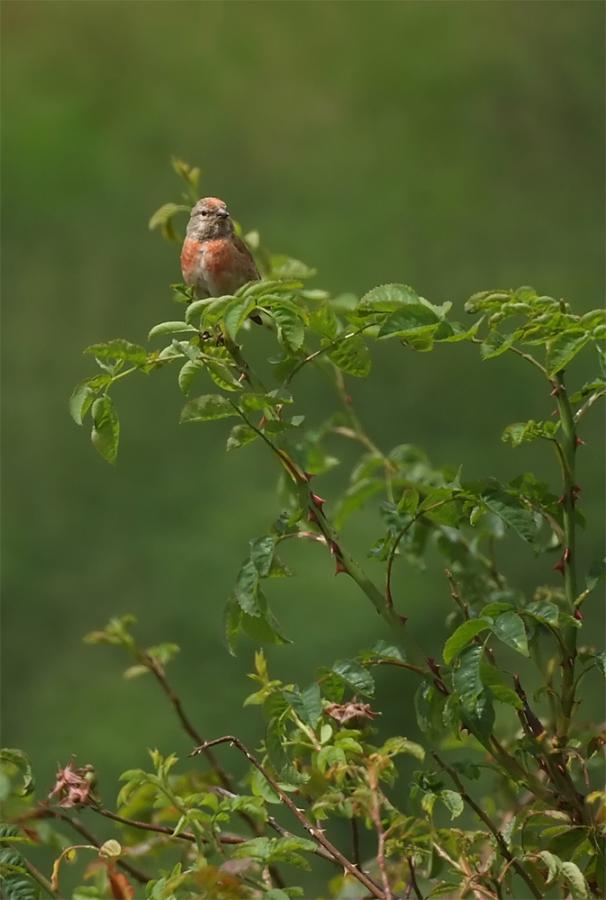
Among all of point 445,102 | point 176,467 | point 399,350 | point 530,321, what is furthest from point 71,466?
point 530,321

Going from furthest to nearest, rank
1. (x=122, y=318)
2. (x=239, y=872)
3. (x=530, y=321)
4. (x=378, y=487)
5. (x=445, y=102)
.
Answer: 1. (x=445, y=102)
2. (x=122, y=318)
3. (x=378, y=487)
4. (x=530, y=321)
5. (x=239, y=872)

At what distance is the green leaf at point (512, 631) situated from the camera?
51.4 inches

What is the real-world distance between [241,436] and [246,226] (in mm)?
4419

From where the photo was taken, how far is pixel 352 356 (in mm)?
1443

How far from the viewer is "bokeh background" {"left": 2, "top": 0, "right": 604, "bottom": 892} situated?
4.75 m

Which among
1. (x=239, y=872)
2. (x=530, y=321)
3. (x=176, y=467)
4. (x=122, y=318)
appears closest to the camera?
(x=239, y=872)

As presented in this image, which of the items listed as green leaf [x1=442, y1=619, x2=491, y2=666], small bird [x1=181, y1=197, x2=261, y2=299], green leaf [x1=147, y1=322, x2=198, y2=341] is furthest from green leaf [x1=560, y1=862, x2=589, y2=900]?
small bird [x1=181, y1=197, x2=261, y2=299]

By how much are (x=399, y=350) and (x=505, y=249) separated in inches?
38.7

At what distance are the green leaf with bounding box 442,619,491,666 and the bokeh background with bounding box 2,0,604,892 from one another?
2.85 metres

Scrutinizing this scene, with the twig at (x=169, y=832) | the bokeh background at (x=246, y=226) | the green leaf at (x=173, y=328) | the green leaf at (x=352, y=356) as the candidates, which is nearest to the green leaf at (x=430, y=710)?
the twig at (x=169, y=832)

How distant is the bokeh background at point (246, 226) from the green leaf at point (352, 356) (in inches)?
109

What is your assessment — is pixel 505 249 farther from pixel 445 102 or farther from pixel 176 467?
pixel 176 467

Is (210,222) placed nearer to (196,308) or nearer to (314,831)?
(196,308)

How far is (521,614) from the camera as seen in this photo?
55.2 inches
